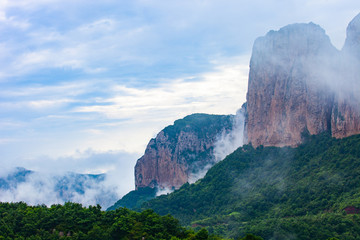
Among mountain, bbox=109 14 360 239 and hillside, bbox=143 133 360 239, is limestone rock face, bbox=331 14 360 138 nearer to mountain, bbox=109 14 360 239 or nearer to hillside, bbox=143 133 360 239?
mountain, bbox=109 14 360 239

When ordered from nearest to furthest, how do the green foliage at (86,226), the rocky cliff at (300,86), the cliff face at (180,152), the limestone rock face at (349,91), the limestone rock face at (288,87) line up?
1. the green foliage at (86,226)
2. the limestone rock face at (349,91)
3. the rocky cliff at (300,86)
4. the limestone rock face at (288,87)
5. the cliff face at (180,152)

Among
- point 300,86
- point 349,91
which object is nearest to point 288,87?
point 300,86

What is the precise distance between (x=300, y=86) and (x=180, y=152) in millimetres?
83213

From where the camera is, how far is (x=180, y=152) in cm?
17362

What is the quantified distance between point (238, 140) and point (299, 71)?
217 ft

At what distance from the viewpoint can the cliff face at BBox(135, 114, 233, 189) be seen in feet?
563

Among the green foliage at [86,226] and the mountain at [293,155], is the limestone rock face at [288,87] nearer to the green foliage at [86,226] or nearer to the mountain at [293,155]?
the mountain at [293,155]

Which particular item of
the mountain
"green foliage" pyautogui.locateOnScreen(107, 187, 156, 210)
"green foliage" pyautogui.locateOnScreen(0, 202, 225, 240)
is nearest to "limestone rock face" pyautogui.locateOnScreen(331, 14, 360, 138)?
the mountain

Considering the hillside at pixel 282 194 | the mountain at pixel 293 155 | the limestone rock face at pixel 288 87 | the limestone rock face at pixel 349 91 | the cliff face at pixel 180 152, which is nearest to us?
the hillside at pixel 282 194

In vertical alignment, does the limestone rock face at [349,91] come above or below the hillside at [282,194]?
above

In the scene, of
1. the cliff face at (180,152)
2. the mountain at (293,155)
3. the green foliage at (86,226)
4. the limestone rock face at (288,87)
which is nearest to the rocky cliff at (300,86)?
the limestone rock face at (288,87)

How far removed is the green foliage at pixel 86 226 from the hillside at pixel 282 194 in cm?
2085

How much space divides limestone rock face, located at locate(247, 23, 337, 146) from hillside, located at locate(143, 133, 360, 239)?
14.4 ft

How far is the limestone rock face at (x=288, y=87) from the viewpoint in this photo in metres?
96.5
